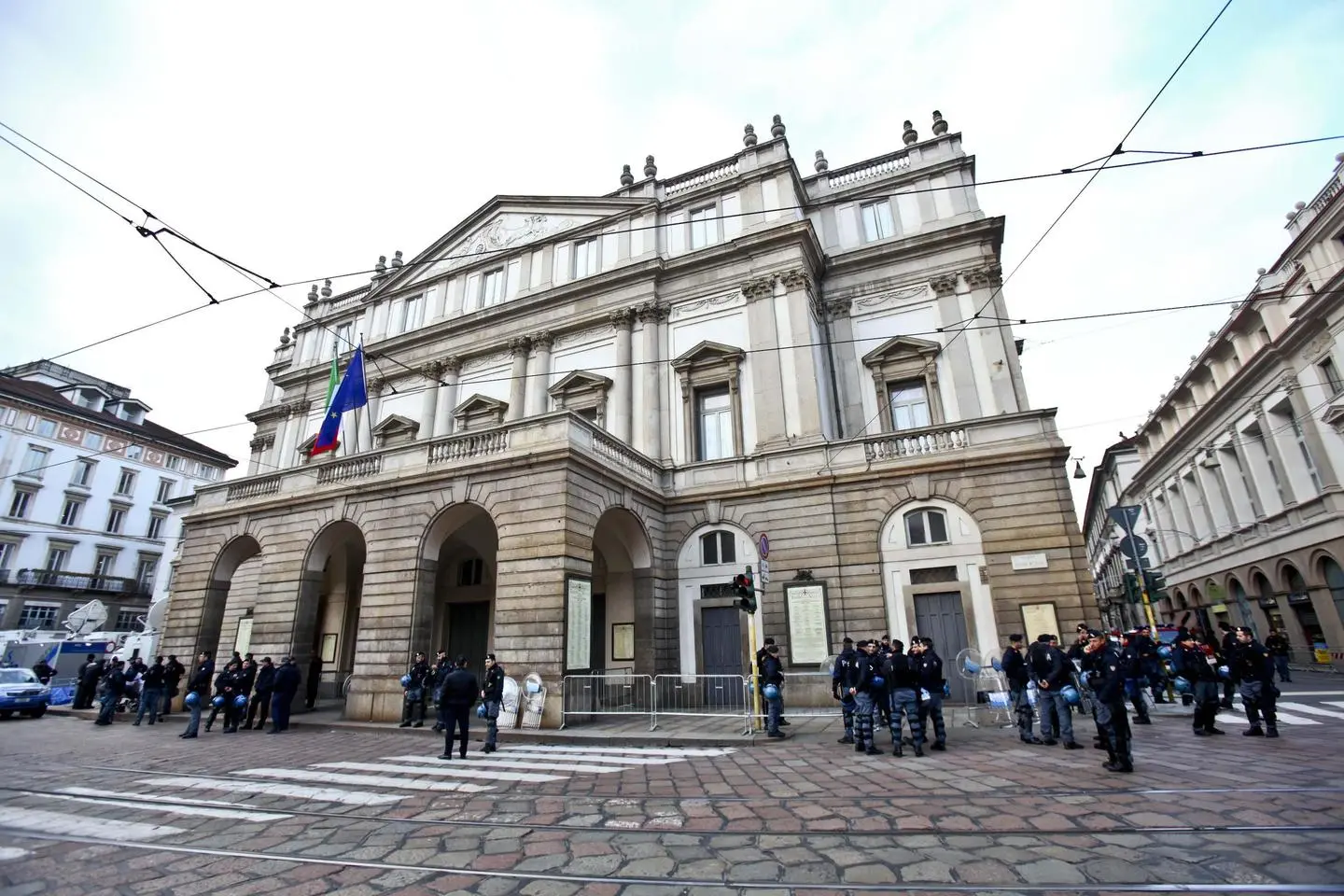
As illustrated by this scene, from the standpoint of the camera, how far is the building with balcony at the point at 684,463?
15.5 metres

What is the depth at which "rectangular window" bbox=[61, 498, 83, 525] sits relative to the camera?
41125mm

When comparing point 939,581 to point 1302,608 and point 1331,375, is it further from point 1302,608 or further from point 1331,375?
point 1302,608

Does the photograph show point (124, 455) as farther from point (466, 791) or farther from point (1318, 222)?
point (1318, 222)

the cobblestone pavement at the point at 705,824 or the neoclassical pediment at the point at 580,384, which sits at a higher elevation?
the neoclassical pediment at the point at 580,384

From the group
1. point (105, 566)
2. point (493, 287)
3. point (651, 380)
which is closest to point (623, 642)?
point (651, 380)

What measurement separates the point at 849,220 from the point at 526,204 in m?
13.1

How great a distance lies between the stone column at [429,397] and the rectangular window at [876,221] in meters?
16.7

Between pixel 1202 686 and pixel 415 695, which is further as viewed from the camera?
pixel 415 695

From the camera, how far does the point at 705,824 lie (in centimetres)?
596

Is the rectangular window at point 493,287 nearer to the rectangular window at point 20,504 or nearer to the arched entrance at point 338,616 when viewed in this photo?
the arched entrance at point 338,616

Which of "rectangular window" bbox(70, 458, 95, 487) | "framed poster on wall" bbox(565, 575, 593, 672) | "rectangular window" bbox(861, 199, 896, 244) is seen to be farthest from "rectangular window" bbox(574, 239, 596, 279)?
"rectangular window" bbox(70, 458, 95, 487)

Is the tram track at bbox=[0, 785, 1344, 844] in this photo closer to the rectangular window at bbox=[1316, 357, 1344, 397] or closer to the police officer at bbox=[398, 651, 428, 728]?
the police officer at bbox=[398, 651, 428, 728]

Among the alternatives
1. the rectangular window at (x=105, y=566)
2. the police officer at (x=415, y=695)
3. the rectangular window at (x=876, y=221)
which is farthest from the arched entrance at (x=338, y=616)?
the rectangular window at (x=105, y=566)

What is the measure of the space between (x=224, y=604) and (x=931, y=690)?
2102 cm
